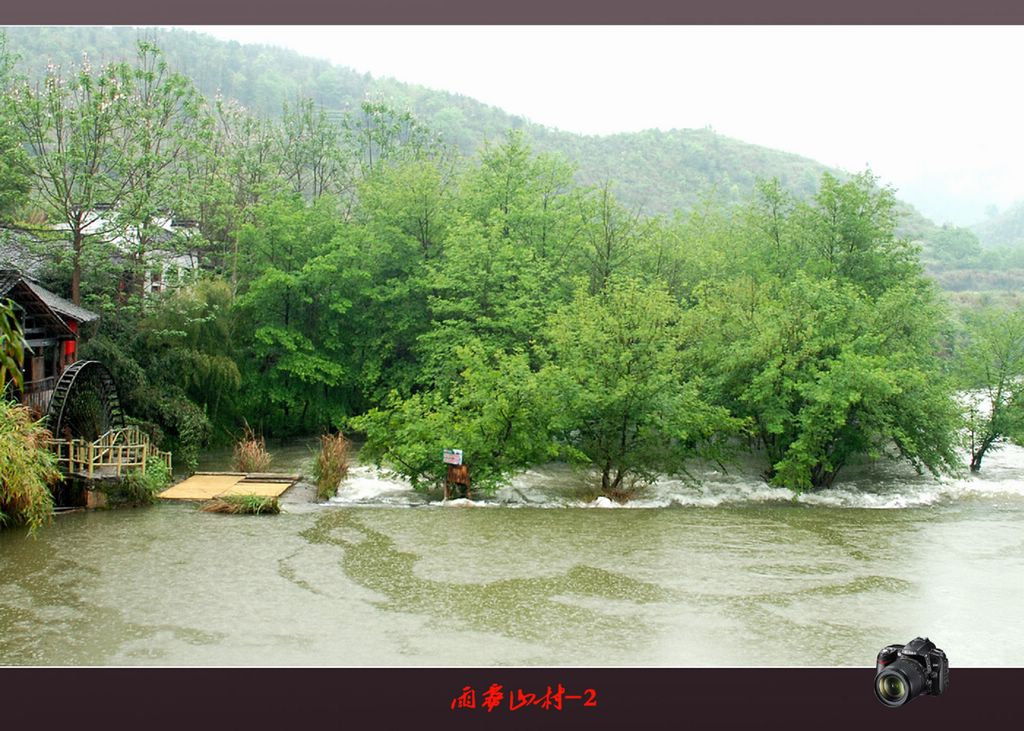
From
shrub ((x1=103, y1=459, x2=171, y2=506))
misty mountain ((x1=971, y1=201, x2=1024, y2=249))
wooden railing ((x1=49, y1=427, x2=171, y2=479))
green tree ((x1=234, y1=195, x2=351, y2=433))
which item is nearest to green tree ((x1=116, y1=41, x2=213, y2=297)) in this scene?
green tree ((x1=234, y1=195, x2=351, y2=433))

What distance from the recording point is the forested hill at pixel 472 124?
76062 mm

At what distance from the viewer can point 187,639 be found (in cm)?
1273

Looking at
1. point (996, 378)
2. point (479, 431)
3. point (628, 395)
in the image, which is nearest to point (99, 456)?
point (479, 431)

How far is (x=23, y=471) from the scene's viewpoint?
1719 cm

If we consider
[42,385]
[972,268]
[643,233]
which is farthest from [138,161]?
[972,268]

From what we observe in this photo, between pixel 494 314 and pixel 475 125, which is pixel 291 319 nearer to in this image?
pixel 494 314

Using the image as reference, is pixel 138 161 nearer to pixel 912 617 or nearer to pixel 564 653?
pixel 564 653

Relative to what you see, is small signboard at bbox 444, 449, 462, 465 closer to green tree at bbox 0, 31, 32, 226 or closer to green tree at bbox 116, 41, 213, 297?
green tree at bbox 116, 41, 213, 297

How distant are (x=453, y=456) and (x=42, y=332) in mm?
9913

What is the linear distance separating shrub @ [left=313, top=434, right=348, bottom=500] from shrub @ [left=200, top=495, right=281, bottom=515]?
5.78 ft

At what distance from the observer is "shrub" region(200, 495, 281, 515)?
20109 mm

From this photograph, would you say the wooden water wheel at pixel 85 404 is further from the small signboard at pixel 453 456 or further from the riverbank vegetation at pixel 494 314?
the small signboard at pixel 453 456

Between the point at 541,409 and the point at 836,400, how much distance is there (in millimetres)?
6673
